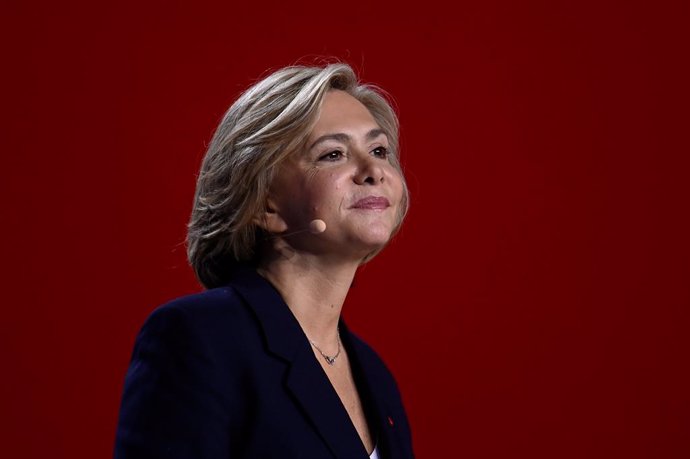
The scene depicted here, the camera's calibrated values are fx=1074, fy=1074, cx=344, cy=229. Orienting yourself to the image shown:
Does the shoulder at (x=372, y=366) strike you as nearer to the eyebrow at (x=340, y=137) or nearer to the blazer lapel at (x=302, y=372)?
the blazer lapel at (x=302, y=372)

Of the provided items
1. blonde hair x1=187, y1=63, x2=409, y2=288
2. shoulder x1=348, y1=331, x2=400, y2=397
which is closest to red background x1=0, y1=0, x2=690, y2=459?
shoulder x1=348, y1=331, x2=400, y2=397

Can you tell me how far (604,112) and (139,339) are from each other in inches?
92.3

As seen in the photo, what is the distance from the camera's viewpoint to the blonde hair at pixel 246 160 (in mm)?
2289

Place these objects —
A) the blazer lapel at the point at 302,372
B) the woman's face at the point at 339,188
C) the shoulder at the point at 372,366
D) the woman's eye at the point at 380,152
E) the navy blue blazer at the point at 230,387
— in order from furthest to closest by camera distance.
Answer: the shoulder at the point at 372,366
the woman's eye at the point at 380,152
the woman's face at the point at 339,188
the blazer lapel at the point at 302,372
the navy blue blazer at the point at 230,387

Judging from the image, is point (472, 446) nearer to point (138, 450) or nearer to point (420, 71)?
point (420, 71)

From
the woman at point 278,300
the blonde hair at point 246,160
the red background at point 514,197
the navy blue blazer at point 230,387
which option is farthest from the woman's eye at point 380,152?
the red background at point 514,197

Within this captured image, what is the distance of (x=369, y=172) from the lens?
2.25m

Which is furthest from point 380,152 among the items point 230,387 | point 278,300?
point 230,387

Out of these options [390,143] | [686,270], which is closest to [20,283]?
[390,143]

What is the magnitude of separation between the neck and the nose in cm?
20

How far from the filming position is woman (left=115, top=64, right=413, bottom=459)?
6.55ft

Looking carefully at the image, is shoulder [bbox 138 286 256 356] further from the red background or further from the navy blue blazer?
the red background

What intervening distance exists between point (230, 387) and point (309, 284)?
0.38 meters

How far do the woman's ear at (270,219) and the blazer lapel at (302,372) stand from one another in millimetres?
124
